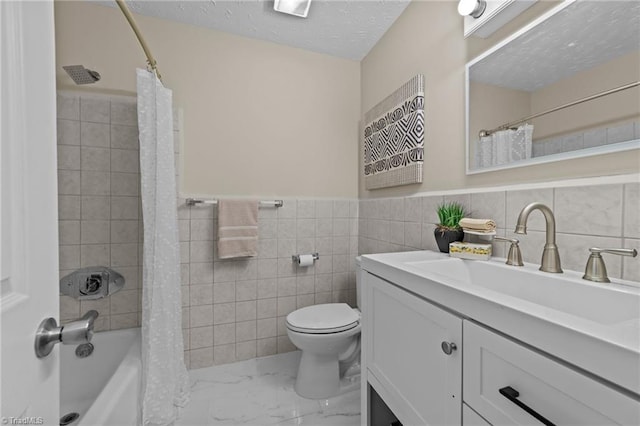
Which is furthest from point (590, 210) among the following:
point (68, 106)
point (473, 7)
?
point (68, 106)

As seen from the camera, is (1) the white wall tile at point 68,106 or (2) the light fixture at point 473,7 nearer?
(2) the light fixture at point 473,7

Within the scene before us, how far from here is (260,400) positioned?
157 centimetres

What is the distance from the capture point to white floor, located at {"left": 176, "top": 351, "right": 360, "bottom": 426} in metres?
1.44

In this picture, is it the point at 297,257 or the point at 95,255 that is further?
the point at 297,257

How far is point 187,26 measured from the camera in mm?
1858

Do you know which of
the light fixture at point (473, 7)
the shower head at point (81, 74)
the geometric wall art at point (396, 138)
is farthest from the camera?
the geometric wall art at point (396, 138)

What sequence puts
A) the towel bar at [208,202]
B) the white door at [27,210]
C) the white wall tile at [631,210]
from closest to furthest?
the white door at [27,210], the white wall tile at [631,210], the towel bar at [208,202]

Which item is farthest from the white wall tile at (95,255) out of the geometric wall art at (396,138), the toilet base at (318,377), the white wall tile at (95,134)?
the geometric wall art at (396,138)

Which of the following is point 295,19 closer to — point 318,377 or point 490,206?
point 490,206

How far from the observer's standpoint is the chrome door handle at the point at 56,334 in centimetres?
43

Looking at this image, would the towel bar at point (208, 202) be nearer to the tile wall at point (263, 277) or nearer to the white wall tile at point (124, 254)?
the tile wall at point (263, 277)

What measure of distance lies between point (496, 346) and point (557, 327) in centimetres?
14

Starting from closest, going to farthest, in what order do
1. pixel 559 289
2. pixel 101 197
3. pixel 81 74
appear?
pixel 559 289, pixel 81 74, pixel 101 197

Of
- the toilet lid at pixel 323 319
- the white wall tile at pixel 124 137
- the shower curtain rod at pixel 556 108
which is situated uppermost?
the white wall tile at pixel 124 137
